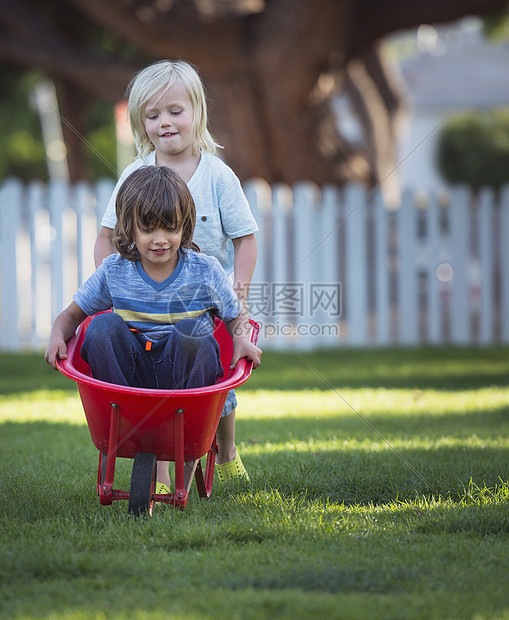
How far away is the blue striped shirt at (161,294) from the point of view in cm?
265

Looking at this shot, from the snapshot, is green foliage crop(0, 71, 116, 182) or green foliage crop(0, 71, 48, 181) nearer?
green foliage crop(0, 71, 116, 182)

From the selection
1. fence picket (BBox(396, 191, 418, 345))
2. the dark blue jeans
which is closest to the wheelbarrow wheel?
the dark blue jeans

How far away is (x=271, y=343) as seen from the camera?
771cm

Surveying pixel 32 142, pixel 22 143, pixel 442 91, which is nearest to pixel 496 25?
pixel 442 91

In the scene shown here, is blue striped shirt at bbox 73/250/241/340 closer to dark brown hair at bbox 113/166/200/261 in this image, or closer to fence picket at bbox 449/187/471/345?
dark brown hair at bbox 113/166/200/261

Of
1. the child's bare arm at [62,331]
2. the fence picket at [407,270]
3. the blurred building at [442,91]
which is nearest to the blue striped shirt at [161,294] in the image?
the child's bare arm at [62,331]

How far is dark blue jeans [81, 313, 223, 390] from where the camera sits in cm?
252

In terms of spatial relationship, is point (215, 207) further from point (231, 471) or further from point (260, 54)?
point (260, 54)

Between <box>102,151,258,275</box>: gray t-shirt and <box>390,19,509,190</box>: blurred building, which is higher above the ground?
<box>390,19,509,190</box>: blurred building

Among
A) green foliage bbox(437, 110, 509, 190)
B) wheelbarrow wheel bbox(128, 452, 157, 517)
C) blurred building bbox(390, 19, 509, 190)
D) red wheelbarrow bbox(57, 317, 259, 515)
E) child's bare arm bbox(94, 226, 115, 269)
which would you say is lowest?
wheelbarrow wheel bbox(128, 452, 157, 517)

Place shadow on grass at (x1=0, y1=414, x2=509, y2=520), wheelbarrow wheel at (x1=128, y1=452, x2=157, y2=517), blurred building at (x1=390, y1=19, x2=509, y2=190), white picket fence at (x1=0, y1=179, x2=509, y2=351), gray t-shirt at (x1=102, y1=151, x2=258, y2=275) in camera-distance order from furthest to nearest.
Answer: blurred building at (x1=390, y1=19, x2=509, y2=190), white picket fence at (x1=0, y1=179, x2=509, y2=351), gray t-shirt at (x1=102, y1=151, x2=258, y2=275), shadow on grass at (x1=0, y1=414, x2=509, y2=520), wheelbarrow wheel at (x1=128, y1=452, x2=157, y2=517)

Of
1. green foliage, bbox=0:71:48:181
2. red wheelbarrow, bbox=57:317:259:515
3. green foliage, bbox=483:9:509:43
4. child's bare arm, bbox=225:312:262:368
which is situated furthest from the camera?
green foliage, bbox=0:71:48:181

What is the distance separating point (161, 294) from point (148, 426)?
47 cm

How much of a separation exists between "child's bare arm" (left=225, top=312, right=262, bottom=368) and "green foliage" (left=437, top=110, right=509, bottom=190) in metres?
20.9
